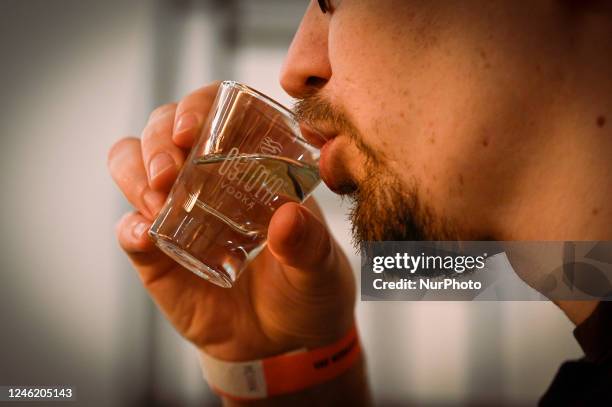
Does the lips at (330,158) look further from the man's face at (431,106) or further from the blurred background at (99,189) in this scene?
the blurred background at (99,189)

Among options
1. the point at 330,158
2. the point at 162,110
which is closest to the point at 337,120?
the point at 330,158

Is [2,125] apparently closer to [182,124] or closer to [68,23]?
Answer: [68,23]

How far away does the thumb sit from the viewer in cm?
73

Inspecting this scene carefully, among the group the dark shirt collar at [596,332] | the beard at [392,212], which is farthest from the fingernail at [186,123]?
the dark shirt collar at [596,332]

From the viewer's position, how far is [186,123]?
0.81m

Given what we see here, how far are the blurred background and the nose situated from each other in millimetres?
95

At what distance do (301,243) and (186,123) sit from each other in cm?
Result: 22

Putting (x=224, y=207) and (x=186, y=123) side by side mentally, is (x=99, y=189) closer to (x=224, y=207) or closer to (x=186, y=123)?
(x=186, y=123)

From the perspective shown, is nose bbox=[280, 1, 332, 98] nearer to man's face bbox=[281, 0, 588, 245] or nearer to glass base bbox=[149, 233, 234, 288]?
man's face bbox=[281, 0, 588, 245]

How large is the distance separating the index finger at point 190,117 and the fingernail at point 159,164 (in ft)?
0.09

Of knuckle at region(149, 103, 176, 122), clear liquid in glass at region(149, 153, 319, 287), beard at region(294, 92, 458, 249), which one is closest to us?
clear liquid in glass at region(149, 153, 319, 287)

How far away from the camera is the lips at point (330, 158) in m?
0.75

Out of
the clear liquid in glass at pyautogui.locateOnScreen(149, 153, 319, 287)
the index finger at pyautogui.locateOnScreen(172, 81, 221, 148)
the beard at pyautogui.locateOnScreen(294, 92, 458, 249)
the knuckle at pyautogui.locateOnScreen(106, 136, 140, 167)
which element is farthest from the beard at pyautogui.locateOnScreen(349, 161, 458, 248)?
the knuckle at pyautogui.locateOnScreen(106, 136, 140, 167)

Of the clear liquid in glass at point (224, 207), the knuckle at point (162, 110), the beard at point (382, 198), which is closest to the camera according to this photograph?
the clear liquid in glass at point (224, 207)
